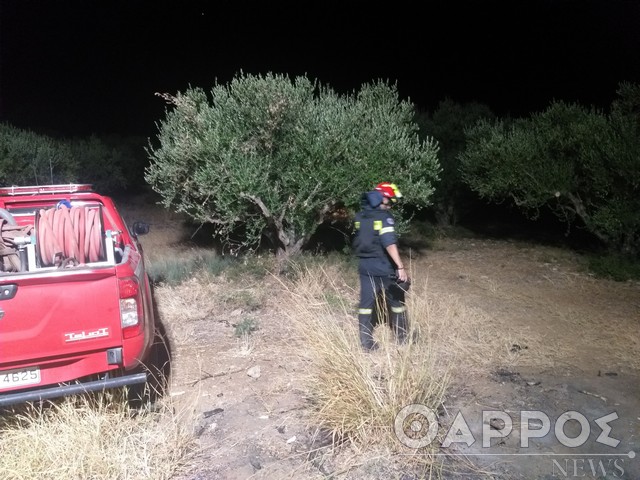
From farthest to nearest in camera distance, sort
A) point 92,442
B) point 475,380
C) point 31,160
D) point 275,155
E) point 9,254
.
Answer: point 31,160 < point 275,155 < point 475,380 < point 9,254 < point 92,442

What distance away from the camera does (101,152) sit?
1504 centimetres

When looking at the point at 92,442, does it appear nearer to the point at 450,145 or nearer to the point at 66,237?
the point at 66,237

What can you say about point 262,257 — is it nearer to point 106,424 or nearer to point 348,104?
point 348,104

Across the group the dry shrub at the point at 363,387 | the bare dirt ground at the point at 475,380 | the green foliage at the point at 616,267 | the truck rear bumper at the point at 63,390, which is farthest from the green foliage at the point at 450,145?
the truck rear bumper at the point at 63,390

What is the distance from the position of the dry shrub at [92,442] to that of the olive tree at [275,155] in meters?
4.14

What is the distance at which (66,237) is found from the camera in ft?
12.9

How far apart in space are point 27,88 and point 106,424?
28.2 meters

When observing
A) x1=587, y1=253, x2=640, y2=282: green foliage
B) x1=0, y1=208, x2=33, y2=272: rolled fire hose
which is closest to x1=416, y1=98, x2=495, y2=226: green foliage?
x1=587, y1=253, x2=640, y2=282: green foliage

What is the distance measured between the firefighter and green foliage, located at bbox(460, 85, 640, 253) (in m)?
5.54

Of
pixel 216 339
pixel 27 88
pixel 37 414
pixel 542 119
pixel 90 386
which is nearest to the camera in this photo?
pixel 90 386

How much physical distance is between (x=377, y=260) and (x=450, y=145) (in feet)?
28.9

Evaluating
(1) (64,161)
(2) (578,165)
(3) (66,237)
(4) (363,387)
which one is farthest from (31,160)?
(2) (578,165)

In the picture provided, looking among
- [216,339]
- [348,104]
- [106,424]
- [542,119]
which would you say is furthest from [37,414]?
[542,119]

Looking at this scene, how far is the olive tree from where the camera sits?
758 centimetres
